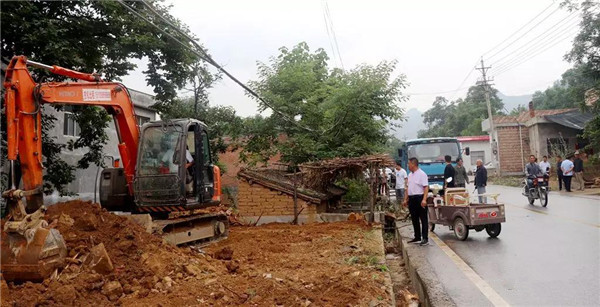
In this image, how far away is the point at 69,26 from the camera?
1098cm

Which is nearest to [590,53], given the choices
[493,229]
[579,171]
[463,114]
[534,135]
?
[579,171]

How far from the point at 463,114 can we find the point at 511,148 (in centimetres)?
2632

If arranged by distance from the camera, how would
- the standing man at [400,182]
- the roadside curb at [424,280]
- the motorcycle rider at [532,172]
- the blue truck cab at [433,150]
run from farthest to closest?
the blue truck cab at [433,150] < the standing man at [400,182] < the motorcycle rider at [532,172] < the roadside curb at [424,280]

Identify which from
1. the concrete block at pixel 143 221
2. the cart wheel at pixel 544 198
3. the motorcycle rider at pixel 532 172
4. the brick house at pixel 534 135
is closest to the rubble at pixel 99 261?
the concrete block at pixel 143 221

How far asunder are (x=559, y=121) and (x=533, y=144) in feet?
12.6

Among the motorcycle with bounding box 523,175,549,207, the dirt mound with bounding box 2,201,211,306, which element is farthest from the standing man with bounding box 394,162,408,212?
the dirt mound with bounding box 2,201,211,306

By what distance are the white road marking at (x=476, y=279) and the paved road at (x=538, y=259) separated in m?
0.07

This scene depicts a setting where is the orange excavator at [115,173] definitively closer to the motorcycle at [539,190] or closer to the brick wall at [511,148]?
the motorcycle at [539,190]

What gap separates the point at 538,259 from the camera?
719 cm

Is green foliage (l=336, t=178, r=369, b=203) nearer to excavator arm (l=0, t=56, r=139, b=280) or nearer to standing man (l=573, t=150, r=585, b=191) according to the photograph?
standing man (l=573, t=150, r=585, b=191)

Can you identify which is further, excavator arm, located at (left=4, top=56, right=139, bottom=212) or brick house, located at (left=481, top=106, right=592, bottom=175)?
brick house, located at (left=481, top=106, right=592, bottom=175)

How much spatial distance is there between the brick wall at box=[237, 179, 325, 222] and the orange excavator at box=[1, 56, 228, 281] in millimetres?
2176

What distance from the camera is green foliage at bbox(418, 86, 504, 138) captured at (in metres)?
60.2

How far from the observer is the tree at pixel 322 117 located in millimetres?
17125
